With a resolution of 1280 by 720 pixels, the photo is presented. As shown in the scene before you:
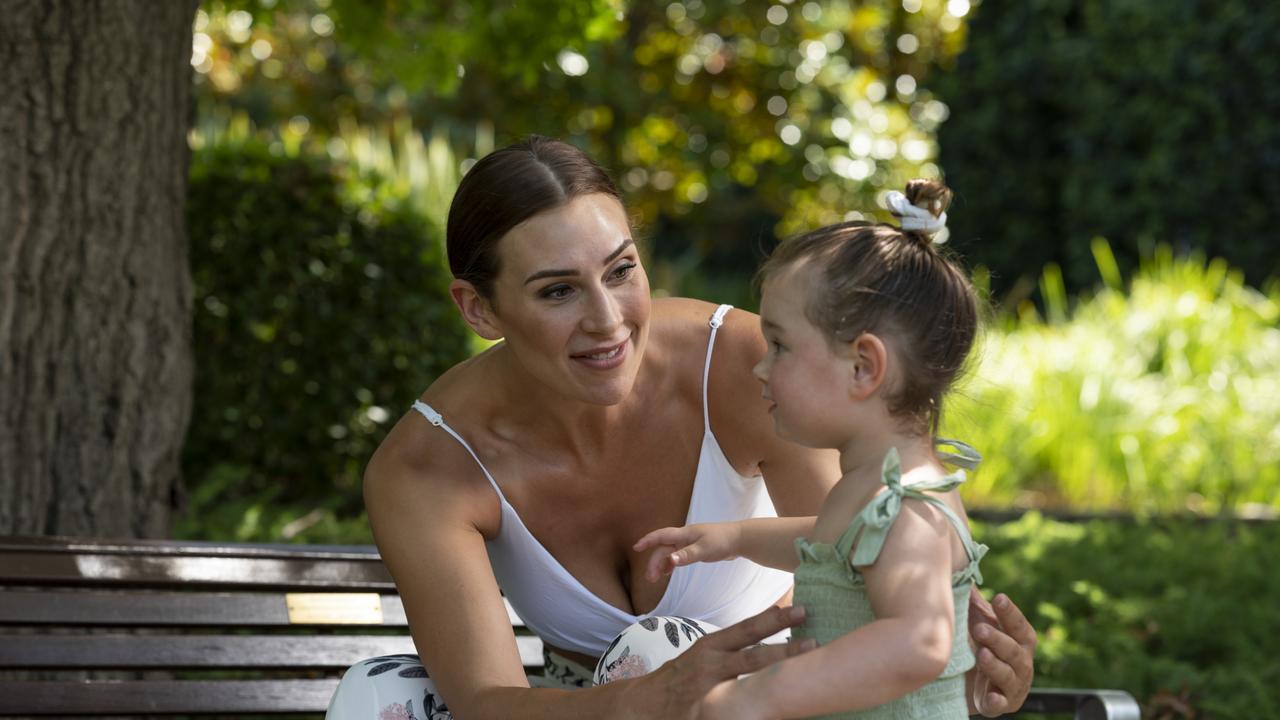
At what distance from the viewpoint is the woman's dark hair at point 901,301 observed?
1920 millimetres

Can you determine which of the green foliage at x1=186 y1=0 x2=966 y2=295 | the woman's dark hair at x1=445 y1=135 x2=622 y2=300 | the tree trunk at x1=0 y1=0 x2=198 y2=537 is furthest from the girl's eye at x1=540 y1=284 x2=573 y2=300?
the green foliage at x1=186 y1=0 x2=966 y2=295

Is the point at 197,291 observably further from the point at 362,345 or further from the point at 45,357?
the point at 45,357

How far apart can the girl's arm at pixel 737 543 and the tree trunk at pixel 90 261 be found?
1.94 metres

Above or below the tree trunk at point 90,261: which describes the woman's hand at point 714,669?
below

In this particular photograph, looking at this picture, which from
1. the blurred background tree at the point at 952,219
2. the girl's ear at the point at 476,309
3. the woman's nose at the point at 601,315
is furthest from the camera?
the blurred background tree at the point at 952,219

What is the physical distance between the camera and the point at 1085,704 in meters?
2.81

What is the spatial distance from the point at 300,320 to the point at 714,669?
13.8ft

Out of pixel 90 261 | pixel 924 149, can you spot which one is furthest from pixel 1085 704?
pixel 924 149

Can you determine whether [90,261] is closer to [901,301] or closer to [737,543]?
[737,543]

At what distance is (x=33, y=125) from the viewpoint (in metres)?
3.43

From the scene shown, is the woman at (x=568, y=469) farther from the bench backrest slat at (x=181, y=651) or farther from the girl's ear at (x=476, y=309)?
the bench backrest slat at (x=181, y=651)

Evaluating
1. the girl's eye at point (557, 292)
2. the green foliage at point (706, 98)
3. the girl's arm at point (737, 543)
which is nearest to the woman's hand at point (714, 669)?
the girl's arm at point (737, 543)

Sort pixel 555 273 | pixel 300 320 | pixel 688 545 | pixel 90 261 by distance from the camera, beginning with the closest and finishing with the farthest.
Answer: pixel 688 545
pixel 555 273
pixel 90 261
pixel 300 320

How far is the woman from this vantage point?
221 cm
